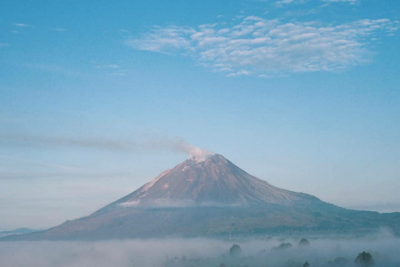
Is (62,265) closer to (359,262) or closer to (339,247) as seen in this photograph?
(339,247)

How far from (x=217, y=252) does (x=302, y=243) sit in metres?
33.2

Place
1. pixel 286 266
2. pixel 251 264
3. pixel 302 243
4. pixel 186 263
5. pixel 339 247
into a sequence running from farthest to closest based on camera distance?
1. pixel 302 243
2. pixel 339 247
3. pixel 186 263
4. pixel 251 264
5. pixel 286 266

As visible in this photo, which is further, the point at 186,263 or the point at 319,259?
the point at 186,263

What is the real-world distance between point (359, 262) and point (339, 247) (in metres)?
54.6

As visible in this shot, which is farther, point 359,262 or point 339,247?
point 339,247

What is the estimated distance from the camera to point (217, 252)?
19688 centimetres

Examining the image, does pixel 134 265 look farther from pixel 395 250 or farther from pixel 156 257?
pixel 395 250

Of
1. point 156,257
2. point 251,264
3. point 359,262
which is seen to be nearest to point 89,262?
point 156,257

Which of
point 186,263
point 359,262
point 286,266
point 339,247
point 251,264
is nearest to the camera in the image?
point 359,262

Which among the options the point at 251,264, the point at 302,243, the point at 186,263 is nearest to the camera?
the point at 251,264

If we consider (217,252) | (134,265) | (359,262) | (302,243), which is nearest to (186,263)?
(134,265)

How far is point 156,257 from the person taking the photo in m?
192

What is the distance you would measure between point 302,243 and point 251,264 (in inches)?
1771

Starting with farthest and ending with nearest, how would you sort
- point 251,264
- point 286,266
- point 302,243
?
point 302,243 → point 251,264 → point 286,266
